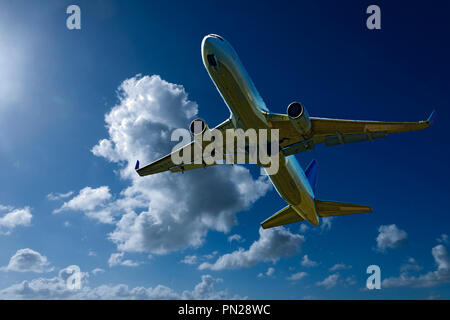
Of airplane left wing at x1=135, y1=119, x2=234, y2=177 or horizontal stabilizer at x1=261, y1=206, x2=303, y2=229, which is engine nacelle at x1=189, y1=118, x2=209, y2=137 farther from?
horizontal stabilizer at x1=261, y1=206, x2=303, y2=229

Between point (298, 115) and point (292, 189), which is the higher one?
point (298, 115)

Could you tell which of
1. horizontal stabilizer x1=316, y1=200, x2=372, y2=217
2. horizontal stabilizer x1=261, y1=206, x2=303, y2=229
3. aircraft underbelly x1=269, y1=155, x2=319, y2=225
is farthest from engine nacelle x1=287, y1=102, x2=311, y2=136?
horizontal stabilizer x1=261, y1=206, x2=303, y2=229

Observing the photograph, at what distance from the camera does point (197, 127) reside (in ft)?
97.5

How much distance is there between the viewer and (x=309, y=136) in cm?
2958

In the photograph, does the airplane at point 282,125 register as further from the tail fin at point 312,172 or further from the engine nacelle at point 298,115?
the tail fin at point 312,172

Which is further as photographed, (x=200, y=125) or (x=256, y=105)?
(x=200, y=125)

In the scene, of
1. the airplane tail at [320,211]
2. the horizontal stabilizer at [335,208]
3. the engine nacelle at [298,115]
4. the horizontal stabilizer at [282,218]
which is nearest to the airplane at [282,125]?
the engine nacelle at [298,115]

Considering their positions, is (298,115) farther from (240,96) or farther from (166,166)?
(166,166)

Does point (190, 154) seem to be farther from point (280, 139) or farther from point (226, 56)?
point (226, 56)

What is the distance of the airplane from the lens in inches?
975

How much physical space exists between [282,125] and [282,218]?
18.3 metres

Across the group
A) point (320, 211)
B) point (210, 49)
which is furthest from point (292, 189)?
point (210, 49)
